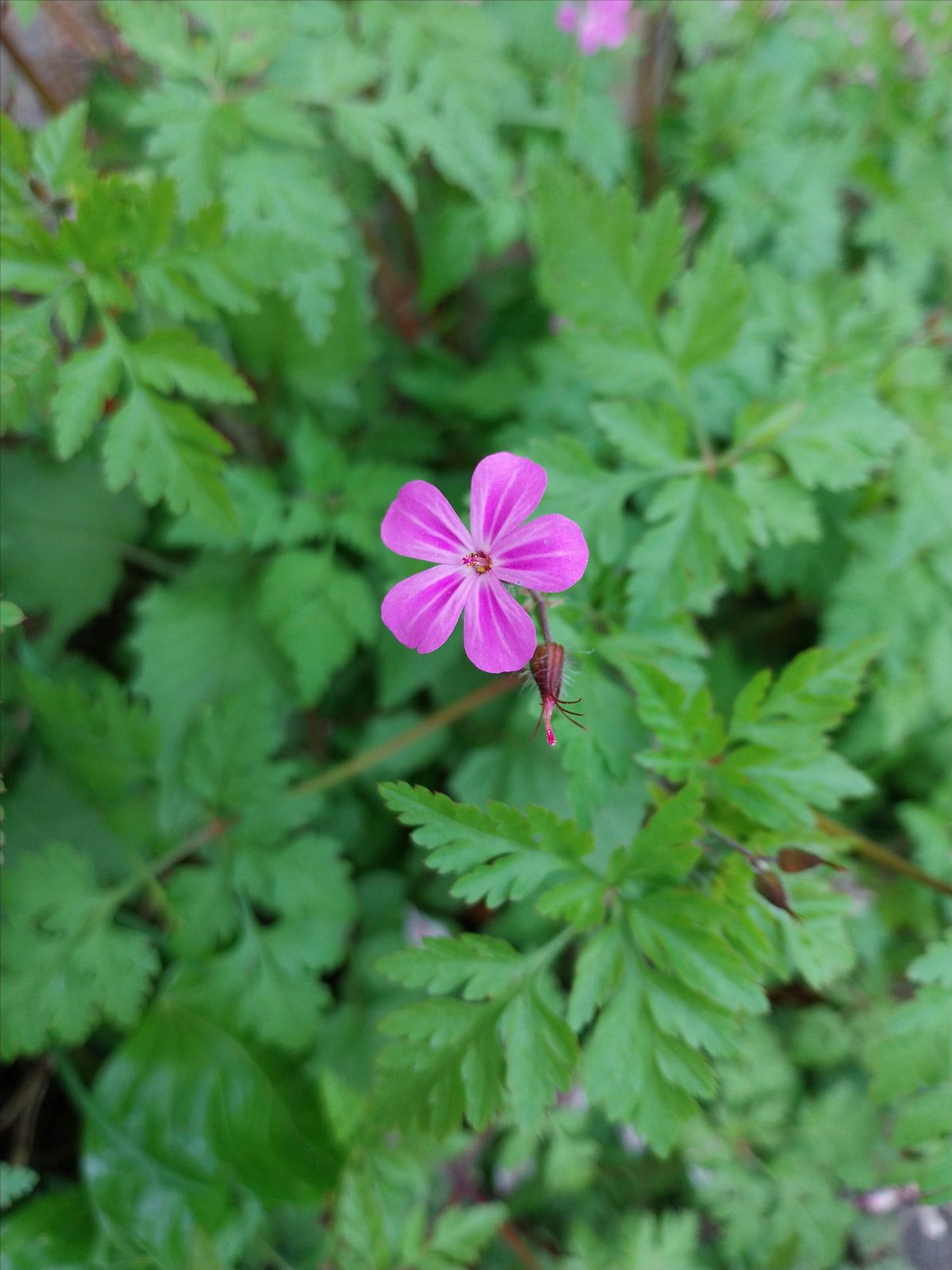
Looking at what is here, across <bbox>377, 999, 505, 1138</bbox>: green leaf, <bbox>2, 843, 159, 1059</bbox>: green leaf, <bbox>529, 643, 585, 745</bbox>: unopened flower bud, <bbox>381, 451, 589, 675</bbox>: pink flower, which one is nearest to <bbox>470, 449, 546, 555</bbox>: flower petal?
<bbox>381, 451, 589, 675</bbox>: pink flower

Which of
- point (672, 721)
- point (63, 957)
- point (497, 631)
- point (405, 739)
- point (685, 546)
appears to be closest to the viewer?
point (497, 631)

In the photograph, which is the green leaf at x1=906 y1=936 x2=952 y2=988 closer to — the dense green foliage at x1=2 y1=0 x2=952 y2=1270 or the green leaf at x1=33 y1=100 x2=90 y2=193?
the dense green foliage at x1=2 y1=0 x2=952 y2=1270

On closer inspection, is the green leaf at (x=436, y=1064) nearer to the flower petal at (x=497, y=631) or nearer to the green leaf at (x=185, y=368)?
the flower petal at (x=497, y=631)

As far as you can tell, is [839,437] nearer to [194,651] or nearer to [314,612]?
[314,612]

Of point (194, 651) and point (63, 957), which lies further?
point (194, 651)

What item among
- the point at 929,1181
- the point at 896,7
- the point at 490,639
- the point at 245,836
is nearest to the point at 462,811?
the point at 490,639

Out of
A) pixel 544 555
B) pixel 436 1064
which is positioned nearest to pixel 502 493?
pixel 544 555

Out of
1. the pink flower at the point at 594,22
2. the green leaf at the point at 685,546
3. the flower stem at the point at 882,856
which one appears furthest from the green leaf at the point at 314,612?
the pink flower at the point at 594,22
